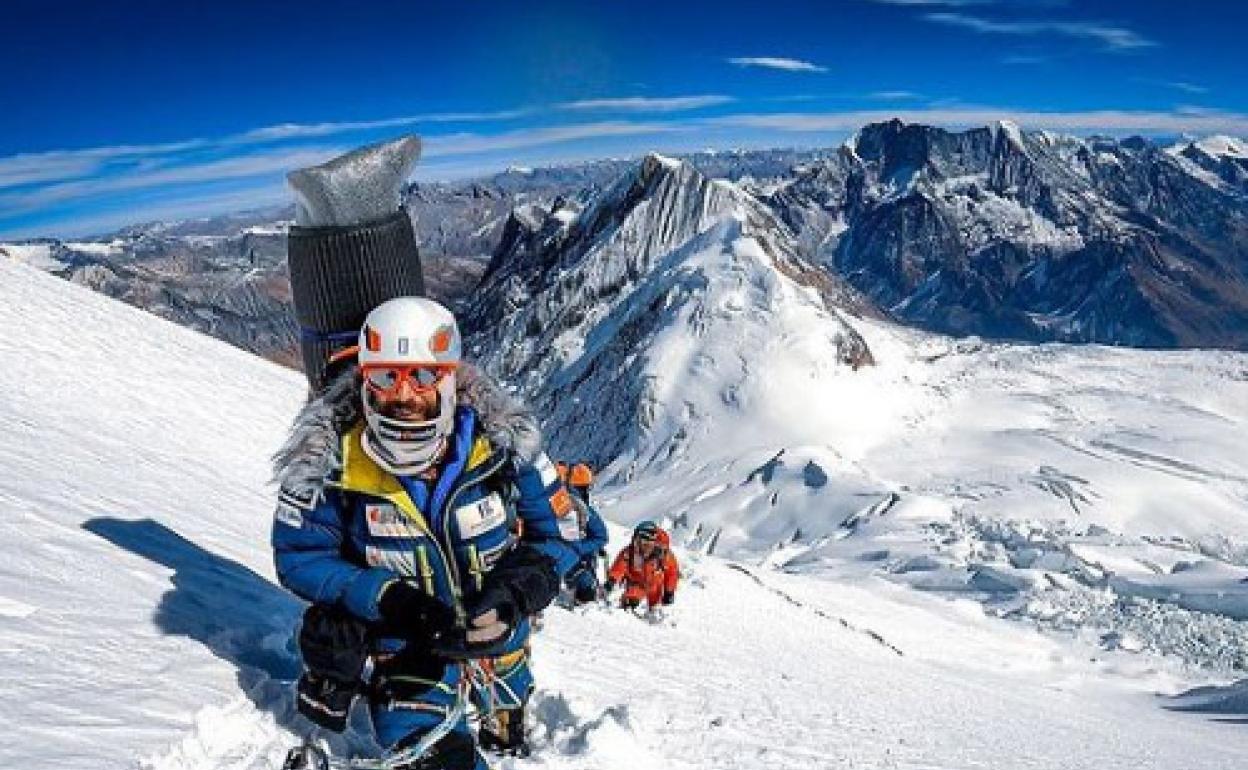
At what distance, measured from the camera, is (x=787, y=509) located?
8850 centimetres

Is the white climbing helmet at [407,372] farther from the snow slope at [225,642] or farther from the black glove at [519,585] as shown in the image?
the snow slope at [225,642]

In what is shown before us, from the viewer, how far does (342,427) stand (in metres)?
5.37

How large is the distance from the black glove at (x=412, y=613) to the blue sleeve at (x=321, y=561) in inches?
2.0

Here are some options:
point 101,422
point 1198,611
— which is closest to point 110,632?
point 101,422

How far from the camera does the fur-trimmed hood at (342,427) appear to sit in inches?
199

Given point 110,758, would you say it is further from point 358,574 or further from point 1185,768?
point 1185,768

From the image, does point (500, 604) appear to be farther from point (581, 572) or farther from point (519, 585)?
point (581, 572)

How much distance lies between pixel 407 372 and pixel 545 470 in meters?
1.03

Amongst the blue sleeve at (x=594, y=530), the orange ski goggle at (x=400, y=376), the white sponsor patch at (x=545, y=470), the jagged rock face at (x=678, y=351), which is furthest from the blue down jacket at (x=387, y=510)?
the jagged rock face at (x=678, y=351)

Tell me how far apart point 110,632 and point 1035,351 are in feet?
515

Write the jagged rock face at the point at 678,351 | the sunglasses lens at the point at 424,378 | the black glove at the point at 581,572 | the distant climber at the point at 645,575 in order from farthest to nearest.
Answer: the jagged rock face at the point at 678,351 < the distant climber at the point at 645,575 < the black glove at the point at 581,572 < the sunglasses lens at the point at 424,378

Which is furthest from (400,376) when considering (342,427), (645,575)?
(645,575)

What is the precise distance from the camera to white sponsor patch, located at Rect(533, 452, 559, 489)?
560cm

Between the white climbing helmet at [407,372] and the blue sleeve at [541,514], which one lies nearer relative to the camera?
the white climbing helmet at [407,372]
